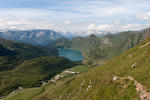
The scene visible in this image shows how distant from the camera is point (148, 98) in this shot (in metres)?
70.4

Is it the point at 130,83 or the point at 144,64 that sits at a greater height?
the point at 144,64

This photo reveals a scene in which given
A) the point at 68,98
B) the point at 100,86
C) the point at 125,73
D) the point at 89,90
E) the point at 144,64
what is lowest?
the point at 68,98

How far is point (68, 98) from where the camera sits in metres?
143

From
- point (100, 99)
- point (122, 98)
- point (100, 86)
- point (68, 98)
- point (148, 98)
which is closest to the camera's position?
point (148, 98)

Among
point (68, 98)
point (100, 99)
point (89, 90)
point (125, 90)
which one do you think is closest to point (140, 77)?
point (125, 90)

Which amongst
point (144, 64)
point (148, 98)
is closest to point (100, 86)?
point (144, 64)

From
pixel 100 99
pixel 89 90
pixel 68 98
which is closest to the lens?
pixel 100 99

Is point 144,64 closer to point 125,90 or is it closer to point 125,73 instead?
point 125,73

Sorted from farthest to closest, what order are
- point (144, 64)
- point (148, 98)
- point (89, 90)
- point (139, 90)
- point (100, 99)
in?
point (89, 90) < point (100, 99) < point (144, 64) < point (139, 90) < point (148, 98)

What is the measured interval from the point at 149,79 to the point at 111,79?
3279cm

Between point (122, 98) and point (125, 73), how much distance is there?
21.4 m

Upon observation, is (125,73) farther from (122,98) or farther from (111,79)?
(122,98)

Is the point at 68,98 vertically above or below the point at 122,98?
below

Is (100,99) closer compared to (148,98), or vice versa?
(148,98)
